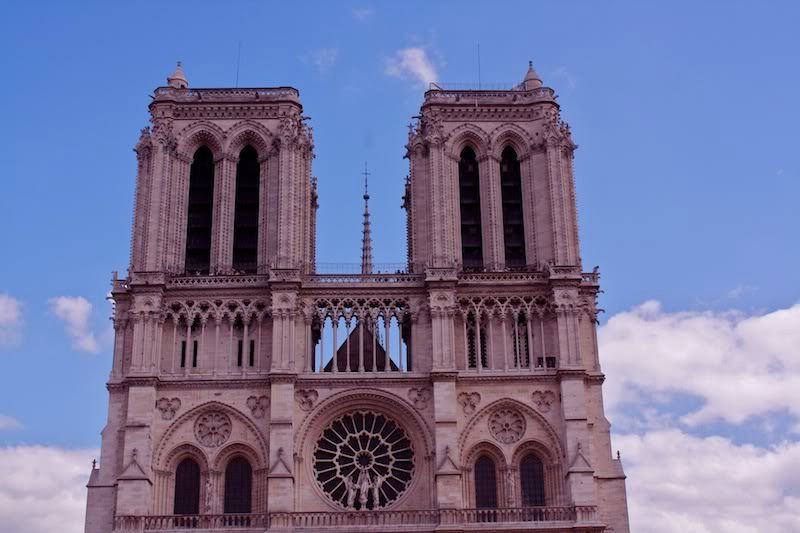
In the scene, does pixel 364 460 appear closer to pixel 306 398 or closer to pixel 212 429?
pixel 306 398

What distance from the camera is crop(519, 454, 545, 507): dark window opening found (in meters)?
51.3

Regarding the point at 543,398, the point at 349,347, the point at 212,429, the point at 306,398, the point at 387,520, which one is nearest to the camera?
the point at 387,520

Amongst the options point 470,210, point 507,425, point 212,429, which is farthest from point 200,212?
point 507,425

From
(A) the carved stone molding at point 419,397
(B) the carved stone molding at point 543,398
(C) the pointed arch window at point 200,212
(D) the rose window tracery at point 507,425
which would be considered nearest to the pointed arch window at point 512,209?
(B) the carved stone molding at point 543,398

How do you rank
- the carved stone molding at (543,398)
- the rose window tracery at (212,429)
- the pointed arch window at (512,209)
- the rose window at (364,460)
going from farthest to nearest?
1. the pointed arch window at (512,209)
2. the carved stone molding at (543,398)
3. the rose window tracery at (212,429)
4. the rose window at (364,460)

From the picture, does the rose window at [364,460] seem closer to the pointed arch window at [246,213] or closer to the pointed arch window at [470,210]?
the pointed arch window at [246,213]

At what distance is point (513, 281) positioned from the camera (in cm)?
5434

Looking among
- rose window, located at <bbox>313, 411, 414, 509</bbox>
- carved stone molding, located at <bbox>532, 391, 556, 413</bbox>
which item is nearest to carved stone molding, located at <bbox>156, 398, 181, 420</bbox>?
rose window, located at <bbox>313, 411, 414, 509</bbox>

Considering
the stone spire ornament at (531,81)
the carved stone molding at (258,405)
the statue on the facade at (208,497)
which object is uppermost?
the stone spire ornament at (531,81)

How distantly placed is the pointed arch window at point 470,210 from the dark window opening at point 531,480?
9754 millimetres

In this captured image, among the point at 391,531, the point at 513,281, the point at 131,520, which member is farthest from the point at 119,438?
the point at 513,281

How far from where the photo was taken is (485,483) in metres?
51.7

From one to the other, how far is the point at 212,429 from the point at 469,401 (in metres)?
11.3

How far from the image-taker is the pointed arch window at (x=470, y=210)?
57062 mm
